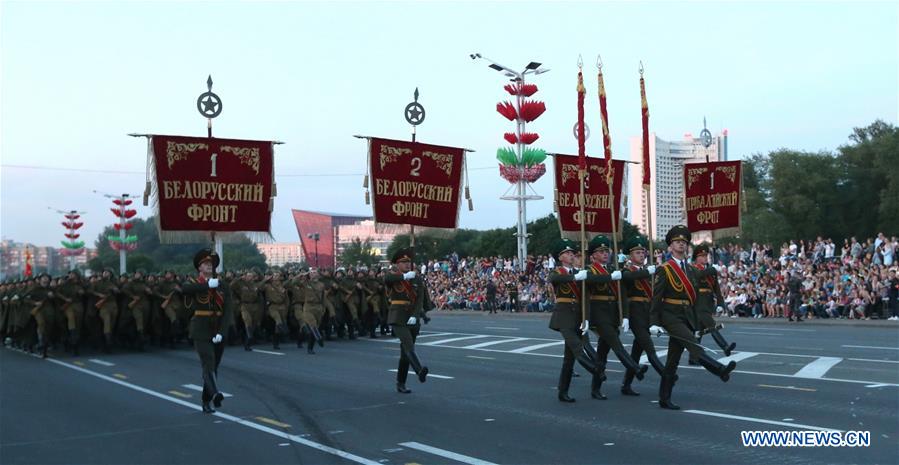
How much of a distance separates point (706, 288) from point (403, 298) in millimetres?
4104

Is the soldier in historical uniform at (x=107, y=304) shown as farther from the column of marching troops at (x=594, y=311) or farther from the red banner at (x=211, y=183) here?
the red banner at (x=211, y=183)

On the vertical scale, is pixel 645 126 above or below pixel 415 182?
above

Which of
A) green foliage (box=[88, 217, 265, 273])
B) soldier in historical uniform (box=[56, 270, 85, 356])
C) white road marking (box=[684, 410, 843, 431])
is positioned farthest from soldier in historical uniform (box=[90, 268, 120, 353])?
green foliage (box=[88, 217, 265, 273])

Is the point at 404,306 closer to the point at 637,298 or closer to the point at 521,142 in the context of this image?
the point at 637,298

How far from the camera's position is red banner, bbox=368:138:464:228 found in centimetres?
1605

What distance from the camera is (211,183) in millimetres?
14797

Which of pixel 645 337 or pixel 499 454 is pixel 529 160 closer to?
pixel 645 337

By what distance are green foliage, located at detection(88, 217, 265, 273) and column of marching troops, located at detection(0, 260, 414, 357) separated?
62929 millimetres

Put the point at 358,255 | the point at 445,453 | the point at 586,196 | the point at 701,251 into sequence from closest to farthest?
the point at 445,453
the point at 701,251
the point at 586,196
the point at 358,255

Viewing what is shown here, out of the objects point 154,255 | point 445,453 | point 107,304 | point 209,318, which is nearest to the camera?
point 445,453

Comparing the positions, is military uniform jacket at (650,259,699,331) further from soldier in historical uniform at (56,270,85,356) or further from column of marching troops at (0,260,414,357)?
soldier in historical uniform at (56,270,85,356)

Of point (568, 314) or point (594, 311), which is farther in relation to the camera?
point (594, 311)

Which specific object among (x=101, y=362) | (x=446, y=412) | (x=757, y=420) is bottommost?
(x=101, y=362)

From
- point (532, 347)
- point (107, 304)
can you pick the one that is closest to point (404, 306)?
point (532, 347)
